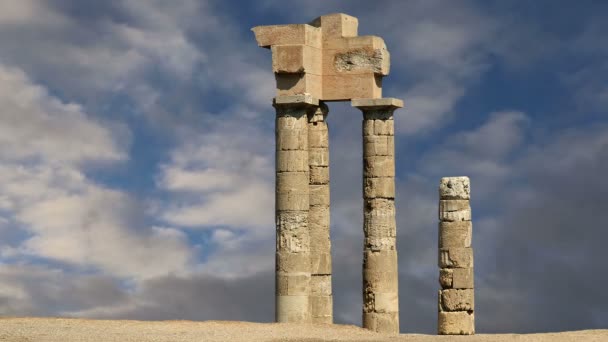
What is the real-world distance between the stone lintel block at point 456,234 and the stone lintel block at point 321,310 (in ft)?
12.6

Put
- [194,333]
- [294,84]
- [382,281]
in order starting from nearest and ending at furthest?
[194,333], [294,84], [382,281]

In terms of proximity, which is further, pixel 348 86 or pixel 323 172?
pixel 323 172

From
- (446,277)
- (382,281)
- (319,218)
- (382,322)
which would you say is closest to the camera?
(446,277)

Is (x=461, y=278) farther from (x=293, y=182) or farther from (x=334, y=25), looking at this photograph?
(x=334, y=25)

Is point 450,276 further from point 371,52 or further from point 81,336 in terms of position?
point 81,336

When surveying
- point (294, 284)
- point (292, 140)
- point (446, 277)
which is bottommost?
point (294, 284)

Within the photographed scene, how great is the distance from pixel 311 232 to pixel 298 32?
16.6 feet

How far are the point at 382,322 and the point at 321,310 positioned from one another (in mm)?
1596

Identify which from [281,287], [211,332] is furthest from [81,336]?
[281,287]

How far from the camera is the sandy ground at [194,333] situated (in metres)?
27.4

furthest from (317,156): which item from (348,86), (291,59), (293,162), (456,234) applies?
(456,234)

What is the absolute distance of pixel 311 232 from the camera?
3381 centimetres

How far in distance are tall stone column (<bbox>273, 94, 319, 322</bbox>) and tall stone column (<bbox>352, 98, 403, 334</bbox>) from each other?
1697mm

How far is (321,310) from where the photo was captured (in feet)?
110
